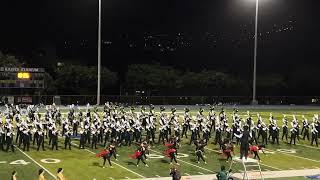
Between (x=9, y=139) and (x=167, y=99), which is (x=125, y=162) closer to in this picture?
(x=9, y=139)

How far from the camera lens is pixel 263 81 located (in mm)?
65500

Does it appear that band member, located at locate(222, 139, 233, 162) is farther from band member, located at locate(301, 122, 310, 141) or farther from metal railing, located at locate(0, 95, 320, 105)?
metal railing, located at locate(0, 95, 320, 105)

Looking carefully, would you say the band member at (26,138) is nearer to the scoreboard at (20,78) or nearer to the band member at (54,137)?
the band member at (54,137)

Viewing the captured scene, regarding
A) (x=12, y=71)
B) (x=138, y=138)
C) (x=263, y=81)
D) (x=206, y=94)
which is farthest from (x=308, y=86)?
(x=138, y=138)

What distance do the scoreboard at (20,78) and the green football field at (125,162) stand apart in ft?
60.2

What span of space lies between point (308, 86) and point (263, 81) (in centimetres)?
673

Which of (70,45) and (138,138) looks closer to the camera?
(138,138)

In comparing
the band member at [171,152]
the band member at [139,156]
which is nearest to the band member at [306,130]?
the band member at [171,152]

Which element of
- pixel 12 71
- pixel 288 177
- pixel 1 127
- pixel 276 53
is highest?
pixel 276 53

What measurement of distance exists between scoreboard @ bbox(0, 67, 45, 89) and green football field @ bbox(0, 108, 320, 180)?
1834cm

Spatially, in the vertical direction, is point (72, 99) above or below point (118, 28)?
below

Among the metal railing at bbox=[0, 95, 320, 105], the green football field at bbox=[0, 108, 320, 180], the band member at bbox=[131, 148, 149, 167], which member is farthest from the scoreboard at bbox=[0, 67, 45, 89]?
the band member at bbox=[131, 148, 149, 167]

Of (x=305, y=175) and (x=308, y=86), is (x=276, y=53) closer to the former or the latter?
(x=308, y=86)

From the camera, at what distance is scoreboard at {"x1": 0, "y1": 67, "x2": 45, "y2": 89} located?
138 feet
